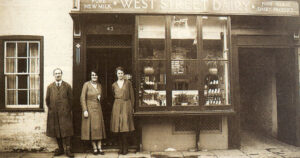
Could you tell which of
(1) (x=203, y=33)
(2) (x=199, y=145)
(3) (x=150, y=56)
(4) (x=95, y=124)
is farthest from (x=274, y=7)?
(4) (x=95, y=124)

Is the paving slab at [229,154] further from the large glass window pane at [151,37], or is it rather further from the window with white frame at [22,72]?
the window with white frame at [22,72]

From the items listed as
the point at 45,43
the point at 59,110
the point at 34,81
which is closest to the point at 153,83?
the point at 59,110

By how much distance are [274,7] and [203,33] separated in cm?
195

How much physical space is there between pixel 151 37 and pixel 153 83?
1.22 meters

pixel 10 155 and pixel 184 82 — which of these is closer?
pixel 10 155

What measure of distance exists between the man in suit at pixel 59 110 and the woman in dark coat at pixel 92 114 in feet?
1.23

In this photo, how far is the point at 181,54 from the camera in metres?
6.96

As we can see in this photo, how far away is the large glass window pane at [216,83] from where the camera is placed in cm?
696

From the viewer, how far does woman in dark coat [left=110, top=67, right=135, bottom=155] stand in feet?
21.6

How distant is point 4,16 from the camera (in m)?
7.11

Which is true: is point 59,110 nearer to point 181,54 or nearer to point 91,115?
point 91,115

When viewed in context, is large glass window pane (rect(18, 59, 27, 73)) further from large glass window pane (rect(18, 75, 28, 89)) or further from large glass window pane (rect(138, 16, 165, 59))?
large glass window pane (rect(138, 16, 165, 59))

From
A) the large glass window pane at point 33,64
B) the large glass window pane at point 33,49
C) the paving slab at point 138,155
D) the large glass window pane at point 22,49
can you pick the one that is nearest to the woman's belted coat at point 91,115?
the paving slab at point 138,155

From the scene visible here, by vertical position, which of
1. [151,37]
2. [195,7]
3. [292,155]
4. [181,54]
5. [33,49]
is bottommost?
[292,155]
